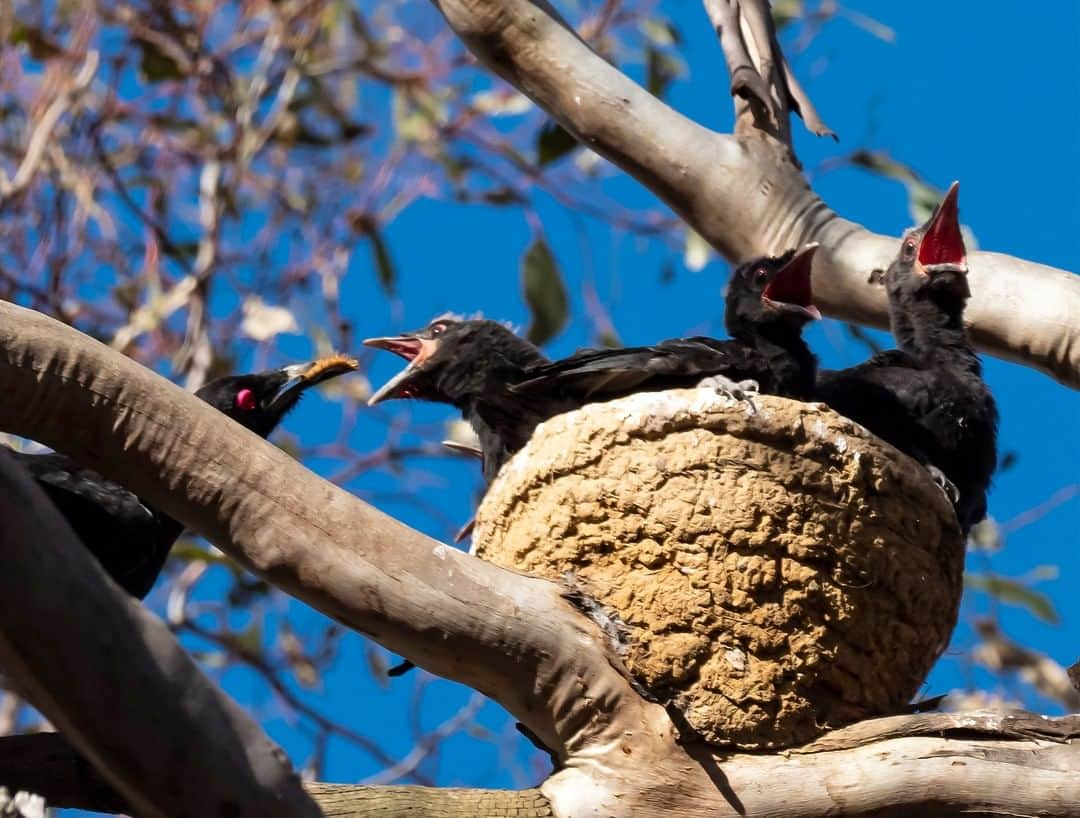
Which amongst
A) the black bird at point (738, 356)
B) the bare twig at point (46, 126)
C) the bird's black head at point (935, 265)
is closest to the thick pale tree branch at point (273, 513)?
the black bird at point (738, 356)

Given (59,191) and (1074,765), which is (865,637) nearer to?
(1074,765)

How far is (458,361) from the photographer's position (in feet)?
20.5

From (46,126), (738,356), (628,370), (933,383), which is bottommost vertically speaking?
(628,370)

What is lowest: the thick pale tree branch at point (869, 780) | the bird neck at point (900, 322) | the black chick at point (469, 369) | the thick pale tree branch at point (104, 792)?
the thick pale tree branch at point (104, 792)

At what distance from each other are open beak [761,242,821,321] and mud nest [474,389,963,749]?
0.93 meters

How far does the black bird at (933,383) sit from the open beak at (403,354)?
5.23 feet

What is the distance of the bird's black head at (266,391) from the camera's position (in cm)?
589

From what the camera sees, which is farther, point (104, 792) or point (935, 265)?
point (935, 265)

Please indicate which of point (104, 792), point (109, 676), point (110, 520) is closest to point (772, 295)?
point (110, 520)

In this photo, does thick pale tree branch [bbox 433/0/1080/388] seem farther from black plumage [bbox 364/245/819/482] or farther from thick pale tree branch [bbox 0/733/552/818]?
thick pale tree branch [bbox 0/733/552/818]

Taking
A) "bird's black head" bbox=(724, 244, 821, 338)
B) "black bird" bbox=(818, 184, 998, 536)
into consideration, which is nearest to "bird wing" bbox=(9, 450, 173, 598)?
"bird's black head" bbox=(724, 244, 821, 338)

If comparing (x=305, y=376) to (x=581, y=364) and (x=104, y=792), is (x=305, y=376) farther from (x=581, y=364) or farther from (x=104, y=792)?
(x=104, y=792)

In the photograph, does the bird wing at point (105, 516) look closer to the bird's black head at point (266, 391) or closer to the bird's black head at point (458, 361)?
the bird's black head at point (266, 391)

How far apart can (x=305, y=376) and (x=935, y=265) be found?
2.40m
